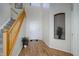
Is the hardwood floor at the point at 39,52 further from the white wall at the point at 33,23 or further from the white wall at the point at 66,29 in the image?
the white wall at the point at 66,29

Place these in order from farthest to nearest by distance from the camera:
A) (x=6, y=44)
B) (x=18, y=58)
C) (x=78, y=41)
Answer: (x=78, y=41), (x=6, y=44), (x=18, y=58)

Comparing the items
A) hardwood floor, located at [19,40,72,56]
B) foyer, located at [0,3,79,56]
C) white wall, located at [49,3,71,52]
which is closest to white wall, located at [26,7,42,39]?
foyer, located at [0,3,79,56]

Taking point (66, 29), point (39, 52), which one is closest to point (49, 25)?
point (66, 29)

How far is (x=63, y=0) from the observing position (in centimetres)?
186

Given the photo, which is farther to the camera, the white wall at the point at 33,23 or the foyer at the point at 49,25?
the white wall at the point at 33,23

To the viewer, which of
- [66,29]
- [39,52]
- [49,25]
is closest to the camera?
[39,52]

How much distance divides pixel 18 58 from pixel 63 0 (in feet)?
3.45

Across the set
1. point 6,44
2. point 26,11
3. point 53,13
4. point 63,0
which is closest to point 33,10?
point 26,11

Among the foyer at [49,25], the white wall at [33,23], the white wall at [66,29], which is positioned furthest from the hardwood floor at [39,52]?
the white wall at [66,29]

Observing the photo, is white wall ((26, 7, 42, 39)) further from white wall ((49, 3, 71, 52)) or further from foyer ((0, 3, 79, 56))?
white wall ((49, 3, 71, 52))

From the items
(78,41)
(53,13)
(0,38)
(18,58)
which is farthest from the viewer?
(53,13)

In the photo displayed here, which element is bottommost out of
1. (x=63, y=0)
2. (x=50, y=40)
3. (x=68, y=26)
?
(x=50, y=40)

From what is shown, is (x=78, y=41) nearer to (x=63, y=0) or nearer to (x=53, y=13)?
(x=63, y=0)

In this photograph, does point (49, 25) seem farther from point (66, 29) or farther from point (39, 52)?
point (39, 52)
